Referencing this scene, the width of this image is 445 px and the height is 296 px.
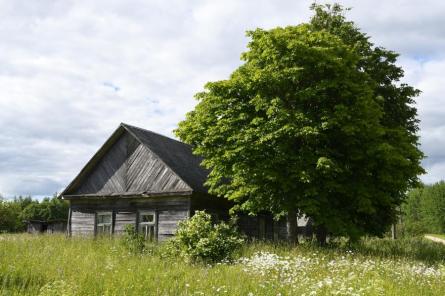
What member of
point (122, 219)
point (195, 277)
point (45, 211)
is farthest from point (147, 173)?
point (45, 211)

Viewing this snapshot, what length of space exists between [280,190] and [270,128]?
307cm

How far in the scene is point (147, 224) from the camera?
24875 mm

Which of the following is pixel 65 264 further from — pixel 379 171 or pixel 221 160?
pixel 379 171

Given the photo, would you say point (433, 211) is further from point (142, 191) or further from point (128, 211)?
point (142, 191)

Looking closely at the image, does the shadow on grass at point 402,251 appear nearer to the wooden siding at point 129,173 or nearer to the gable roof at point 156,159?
the gable roof at point 156,159

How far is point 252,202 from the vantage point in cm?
2003

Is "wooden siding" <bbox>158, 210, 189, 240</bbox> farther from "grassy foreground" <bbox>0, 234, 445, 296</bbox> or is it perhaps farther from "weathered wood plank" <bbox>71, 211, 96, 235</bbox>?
"grassy foreground" <bbox>0, 234, 445, 296</bbox>

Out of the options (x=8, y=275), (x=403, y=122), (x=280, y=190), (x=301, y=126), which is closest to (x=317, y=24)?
(x=403, y=122)

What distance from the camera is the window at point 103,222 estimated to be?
26531 millimetres

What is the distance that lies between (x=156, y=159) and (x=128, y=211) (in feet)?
12.1

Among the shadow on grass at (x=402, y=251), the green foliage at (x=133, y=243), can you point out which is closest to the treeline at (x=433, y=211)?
the shadow on grass at (x=402, y=251)

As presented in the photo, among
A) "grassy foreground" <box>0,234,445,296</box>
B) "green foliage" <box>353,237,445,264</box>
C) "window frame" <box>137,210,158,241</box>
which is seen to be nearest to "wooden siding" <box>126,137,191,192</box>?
Result: "window frame" <box>137,210,158,241</box>

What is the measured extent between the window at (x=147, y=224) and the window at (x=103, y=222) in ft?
7.85

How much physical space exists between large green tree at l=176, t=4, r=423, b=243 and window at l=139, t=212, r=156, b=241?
17.3ft
